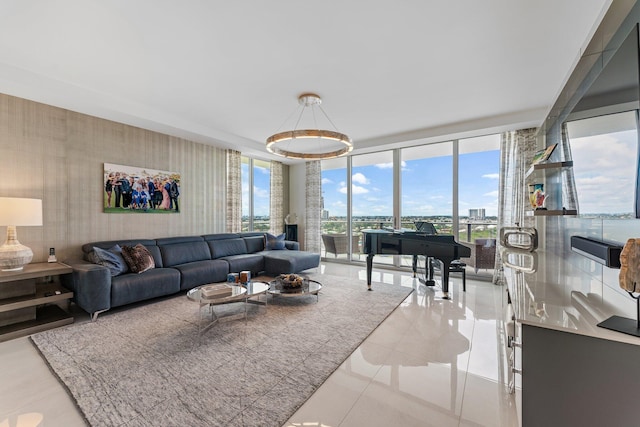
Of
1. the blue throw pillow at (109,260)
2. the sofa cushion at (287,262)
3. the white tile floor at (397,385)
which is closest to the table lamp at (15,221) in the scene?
the blue throw pillow at (109,260)

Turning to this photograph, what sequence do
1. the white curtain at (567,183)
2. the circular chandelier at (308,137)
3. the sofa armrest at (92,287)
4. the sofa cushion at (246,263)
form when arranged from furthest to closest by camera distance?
the sofa cushion at (246,263) → the circular chandelier at (308,137) → the sofa armrest at (92,287) → the white curtain at (567,183)

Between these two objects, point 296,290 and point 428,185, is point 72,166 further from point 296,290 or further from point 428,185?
point 428,185

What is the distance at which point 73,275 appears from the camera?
3.19 metres

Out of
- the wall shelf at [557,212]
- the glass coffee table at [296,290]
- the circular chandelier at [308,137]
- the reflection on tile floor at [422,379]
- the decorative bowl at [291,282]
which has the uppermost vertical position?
the circular chandelier at [308,137]

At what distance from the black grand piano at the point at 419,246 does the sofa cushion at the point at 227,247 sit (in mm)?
2687

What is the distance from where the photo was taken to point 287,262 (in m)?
4.90

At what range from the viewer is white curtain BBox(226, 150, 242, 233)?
5973mm

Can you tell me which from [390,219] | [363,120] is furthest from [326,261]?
[363,120]

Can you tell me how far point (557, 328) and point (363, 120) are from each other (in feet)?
13.3

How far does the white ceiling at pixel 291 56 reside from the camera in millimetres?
2121

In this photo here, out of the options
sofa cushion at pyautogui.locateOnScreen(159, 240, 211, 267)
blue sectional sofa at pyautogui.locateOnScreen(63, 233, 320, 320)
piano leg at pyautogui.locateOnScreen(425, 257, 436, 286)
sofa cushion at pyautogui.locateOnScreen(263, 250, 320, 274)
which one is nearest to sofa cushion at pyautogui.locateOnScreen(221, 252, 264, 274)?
blue sectional sofa at pyautogui.locateOnScreen(63, 233, 320, 320)

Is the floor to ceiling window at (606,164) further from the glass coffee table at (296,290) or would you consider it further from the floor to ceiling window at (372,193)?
the floor to ceiling window at (372,193)

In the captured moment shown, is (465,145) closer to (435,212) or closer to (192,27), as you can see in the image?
(435,212)

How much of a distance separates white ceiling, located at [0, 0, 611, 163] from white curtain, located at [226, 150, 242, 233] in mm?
1727
